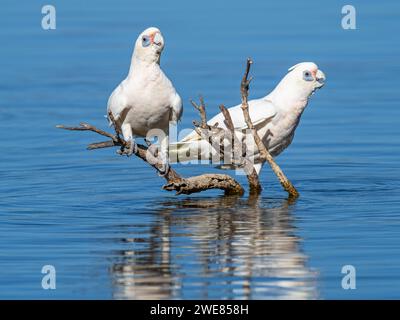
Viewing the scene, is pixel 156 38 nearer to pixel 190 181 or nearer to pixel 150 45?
pixel 150 45

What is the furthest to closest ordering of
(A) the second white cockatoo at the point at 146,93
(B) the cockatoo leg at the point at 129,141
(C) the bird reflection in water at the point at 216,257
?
(B) the cockatoo leg at the point at 129,141, (A) the second white cockatoo at the point at 146,93, (C) the bird reflection in water at the point at 216,257

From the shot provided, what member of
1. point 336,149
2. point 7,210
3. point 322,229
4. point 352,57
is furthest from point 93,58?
point 322,229

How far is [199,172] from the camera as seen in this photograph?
21.7 metres

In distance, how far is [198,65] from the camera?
31.1 metres

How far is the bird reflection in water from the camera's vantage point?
546 inches

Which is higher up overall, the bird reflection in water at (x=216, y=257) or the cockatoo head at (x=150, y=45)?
the cockatoo head at (x=150, y=45)

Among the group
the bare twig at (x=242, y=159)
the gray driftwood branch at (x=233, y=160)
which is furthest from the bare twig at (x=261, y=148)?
the bare twig at (x=242, y=159)

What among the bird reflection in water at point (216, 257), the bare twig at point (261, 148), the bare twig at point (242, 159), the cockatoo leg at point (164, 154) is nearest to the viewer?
the bird reflection in water at point (216, 257)

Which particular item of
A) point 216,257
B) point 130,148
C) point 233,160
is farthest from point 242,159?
point 216,257

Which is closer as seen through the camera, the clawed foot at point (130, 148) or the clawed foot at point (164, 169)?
the clawed foot at point (130, 148)

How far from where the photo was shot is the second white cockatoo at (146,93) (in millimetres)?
17797

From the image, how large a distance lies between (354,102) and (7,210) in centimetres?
1109

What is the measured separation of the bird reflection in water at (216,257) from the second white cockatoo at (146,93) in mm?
1368

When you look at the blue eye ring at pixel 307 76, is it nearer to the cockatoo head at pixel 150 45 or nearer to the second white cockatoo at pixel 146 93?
the second white cockatoo at pixel 146 93
